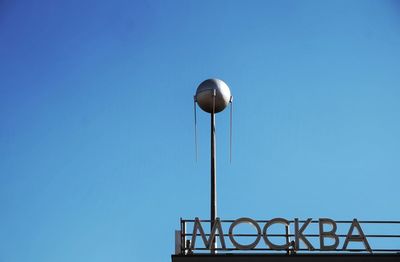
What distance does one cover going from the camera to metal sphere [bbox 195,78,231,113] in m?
34.6

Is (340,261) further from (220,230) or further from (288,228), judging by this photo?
(220,230)

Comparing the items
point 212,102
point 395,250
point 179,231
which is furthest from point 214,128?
point 395,250

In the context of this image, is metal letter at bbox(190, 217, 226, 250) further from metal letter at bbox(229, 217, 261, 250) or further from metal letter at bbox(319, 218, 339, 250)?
metal letter at bbox(319, 218, 339, 250)

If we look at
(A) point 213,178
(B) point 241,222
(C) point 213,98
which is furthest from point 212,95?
(B) point 241,222

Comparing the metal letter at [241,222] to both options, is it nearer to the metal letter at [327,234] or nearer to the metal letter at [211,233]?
the metal letter at [211,233]

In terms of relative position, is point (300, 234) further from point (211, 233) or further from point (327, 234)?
point (211, 233)

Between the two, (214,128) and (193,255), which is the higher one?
(214,128)

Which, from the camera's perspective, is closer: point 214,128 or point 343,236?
point 343,236

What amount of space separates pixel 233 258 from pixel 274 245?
4.77 feet

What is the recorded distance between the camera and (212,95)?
3453 centimetres

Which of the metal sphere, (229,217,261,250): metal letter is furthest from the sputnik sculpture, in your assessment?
(229,217,261,250): metal letter

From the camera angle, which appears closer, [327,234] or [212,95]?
[327,234]

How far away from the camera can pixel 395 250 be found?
96.3 feet

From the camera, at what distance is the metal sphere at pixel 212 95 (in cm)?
3459
